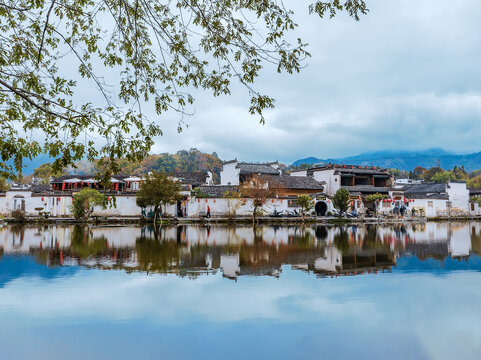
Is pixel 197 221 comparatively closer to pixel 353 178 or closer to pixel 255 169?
pixel 255 169

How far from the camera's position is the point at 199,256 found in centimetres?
1182

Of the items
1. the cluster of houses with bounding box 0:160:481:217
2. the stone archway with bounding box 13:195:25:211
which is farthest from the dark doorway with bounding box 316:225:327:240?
the stone archway with bounding box 13:195:25:211

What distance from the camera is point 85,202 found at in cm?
2802

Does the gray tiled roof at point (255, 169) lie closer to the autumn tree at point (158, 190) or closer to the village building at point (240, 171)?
the village building at point (240, 171)

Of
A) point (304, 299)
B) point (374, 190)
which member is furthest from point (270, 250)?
point (374, 190)

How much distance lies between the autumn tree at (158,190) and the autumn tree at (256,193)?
17.0 ft

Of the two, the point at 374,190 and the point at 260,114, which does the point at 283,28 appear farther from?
the point at 374,190

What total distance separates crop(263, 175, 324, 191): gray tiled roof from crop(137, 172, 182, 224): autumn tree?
9.61m

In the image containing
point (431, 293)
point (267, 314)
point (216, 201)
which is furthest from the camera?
point (216, 201)

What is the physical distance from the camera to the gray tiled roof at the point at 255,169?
37809 mm

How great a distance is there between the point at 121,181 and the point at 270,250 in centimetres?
2337

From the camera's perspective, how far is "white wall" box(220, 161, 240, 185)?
3738 centimetres

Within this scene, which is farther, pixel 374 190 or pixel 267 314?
pixel 374 190

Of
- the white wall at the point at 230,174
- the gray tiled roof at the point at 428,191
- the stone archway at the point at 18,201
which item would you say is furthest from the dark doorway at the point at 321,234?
the stone archway at the point at 18,201
